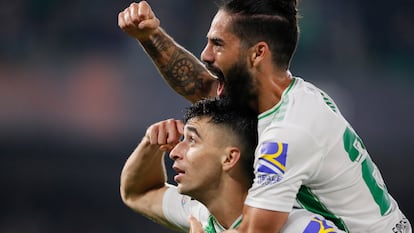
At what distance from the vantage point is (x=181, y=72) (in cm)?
387

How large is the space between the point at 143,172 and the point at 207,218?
494 mm

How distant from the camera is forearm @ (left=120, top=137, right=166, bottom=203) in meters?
4.09

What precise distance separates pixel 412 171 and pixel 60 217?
8.30 feet

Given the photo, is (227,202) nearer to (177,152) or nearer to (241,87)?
(177,152)

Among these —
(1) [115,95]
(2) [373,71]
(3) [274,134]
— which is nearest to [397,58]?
(2) [373,71]

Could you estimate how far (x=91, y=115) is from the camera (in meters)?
6.86

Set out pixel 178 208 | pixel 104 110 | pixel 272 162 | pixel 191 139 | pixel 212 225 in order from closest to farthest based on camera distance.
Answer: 1. pixel 272 162
2. pixel 191 139
3. pixel 212 225
4. pixel 178 208
5. pixel 104 110

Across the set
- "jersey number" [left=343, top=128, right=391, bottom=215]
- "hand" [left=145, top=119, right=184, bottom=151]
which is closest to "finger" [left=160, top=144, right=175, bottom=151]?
"hand" [left=145, top=119, right=184, bottom=151]

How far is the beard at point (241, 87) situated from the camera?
3.24 metres

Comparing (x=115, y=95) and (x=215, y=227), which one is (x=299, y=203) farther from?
(x=115, y=95)

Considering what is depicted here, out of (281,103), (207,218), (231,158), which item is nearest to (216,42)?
(281,103)

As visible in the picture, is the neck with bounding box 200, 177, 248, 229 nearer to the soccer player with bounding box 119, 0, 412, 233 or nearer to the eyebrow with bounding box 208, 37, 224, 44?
the soccer player with bounding box 119, 0, 412, 233

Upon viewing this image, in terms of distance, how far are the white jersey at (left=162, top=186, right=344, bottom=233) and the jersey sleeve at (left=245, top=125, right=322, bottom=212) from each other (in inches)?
7.8

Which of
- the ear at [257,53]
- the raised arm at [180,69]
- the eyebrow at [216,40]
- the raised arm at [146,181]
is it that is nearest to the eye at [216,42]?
the eyebrow at [216,40]
